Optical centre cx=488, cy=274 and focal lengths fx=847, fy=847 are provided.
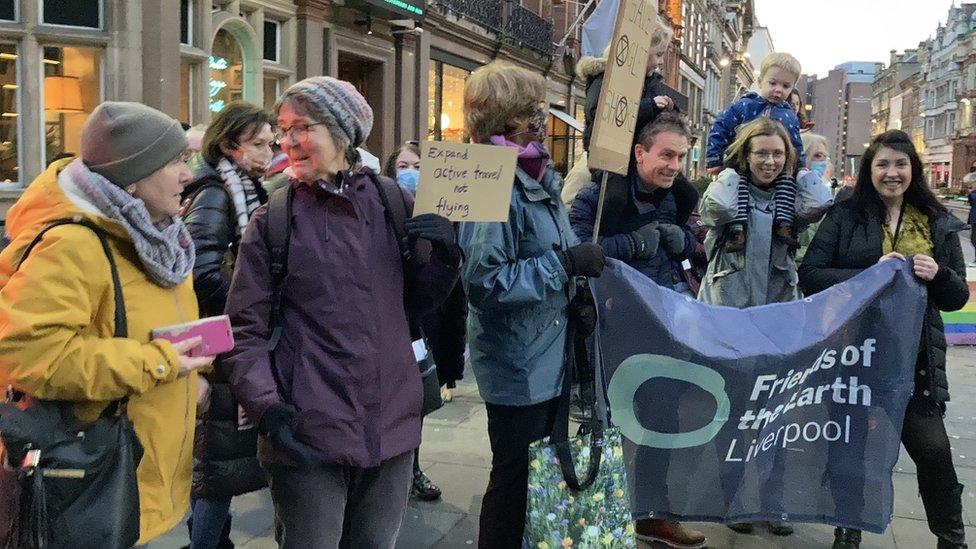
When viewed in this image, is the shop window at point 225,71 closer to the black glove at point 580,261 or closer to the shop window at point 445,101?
the shop window at point 445,101

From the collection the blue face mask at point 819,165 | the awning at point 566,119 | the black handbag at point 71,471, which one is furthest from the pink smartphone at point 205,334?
the awning at point 566,119

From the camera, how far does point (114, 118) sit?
7.68ft

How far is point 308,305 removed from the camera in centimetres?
256

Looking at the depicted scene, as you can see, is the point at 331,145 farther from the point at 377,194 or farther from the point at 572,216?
the point at 572,216

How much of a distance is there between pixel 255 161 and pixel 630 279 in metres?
1.77

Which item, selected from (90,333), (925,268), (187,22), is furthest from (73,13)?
(925,268)

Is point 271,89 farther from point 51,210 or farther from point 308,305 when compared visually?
point 51,210

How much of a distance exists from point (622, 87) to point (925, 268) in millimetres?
1635

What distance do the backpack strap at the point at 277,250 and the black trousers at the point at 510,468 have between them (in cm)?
91

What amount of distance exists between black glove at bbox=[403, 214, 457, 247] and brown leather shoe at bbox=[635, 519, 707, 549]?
7.04 ft

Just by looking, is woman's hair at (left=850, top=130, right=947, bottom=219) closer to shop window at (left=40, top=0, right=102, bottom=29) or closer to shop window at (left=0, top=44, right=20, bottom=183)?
shop window at (left=0, top=44, right=20, bottom=183)

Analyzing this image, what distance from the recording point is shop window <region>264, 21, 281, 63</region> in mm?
12695

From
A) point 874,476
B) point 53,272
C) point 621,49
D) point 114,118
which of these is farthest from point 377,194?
point 874,476

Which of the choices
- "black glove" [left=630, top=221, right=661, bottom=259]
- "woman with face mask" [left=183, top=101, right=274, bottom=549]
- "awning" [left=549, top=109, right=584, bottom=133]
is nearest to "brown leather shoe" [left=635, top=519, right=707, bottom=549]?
"black glove" [left=630, top=221, right=661, bottom=259]
